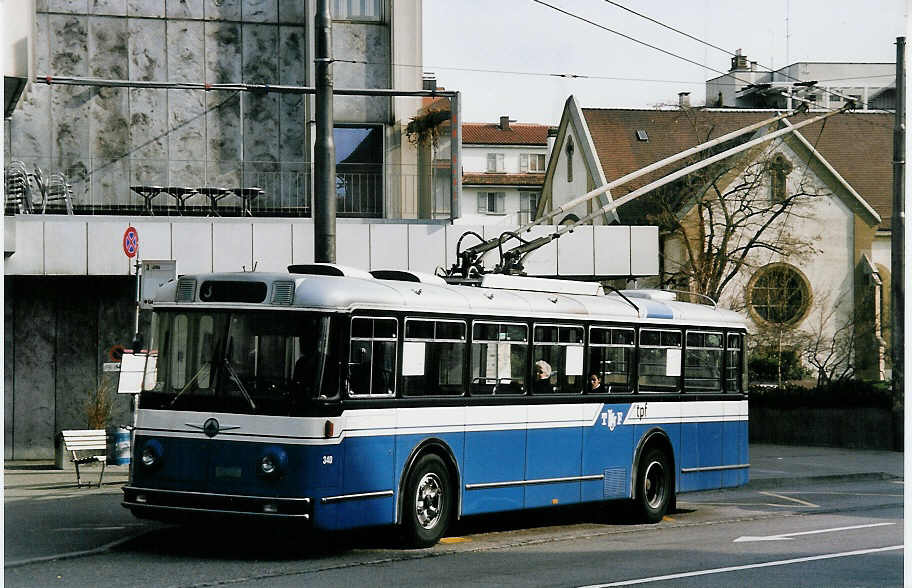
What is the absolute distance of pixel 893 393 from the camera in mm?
31969

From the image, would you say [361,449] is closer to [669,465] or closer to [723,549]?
[723,549]

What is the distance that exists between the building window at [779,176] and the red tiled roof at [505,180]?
5757cm

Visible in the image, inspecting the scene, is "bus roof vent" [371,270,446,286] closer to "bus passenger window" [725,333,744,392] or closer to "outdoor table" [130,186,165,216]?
"bus passenger window" [725,333,744,392]

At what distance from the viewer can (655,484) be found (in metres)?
16.7

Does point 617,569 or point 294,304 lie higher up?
point 294,304

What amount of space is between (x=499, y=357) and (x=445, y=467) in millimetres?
1423

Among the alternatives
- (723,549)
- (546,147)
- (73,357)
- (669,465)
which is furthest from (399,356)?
Result: (546,147)

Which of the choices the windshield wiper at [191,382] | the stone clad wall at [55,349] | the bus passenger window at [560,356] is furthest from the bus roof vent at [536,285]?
the stone clad wall at [55,349]

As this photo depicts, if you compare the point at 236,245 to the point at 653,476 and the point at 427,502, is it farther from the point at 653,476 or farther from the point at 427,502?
the point at 427,502

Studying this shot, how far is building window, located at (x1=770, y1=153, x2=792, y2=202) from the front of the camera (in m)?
49.7

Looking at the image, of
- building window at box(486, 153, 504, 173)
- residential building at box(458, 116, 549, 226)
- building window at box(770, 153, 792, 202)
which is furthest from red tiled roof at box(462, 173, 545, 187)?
building window at box(770, 153, 792, 202)

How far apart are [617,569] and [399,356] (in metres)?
2.74

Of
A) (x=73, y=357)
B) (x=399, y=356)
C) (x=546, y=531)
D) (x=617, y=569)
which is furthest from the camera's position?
(x=73, y=357)

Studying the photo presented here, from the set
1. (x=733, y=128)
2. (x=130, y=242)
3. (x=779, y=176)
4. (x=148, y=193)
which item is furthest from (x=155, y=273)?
(x=733, y=128)
